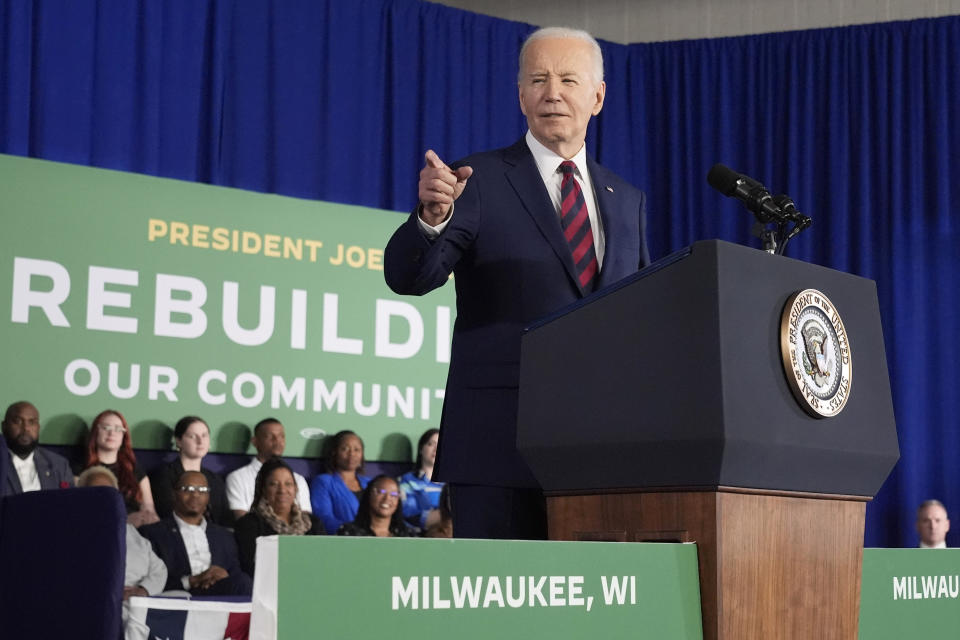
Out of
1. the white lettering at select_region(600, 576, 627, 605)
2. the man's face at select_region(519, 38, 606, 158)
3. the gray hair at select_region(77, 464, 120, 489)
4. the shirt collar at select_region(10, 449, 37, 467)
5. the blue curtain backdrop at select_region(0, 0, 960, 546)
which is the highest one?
the blue curtain backdrop at select_region(0, 0, 960, 546)

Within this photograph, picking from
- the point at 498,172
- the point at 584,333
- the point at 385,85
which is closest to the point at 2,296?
the point at 385,85

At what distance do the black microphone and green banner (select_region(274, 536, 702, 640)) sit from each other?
0.47 metres

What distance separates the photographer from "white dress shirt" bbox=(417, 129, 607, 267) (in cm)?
157

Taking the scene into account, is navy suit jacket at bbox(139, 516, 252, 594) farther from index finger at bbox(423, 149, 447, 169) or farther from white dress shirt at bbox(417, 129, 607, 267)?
index finger at bbox(423, 149, 447, 169)

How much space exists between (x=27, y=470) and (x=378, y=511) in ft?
5.48

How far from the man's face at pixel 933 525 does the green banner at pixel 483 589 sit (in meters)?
5.89

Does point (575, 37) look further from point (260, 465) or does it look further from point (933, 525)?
point (933, 525)

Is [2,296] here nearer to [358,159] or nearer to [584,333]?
[358,159]

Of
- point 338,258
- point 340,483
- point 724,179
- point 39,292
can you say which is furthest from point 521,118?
point 724,179

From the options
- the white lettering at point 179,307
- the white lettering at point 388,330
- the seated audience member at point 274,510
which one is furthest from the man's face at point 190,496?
the white lettering at point 388,330

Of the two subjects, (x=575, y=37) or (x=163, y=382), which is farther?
(x=163, y=382)

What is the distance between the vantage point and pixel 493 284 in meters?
1.51

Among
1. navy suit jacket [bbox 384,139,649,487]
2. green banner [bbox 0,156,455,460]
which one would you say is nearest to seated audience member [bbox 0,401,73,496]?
green banner [bbox 0,156,455,460]

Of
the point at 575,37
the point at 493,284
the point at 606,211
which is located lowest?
the point at 493,284
